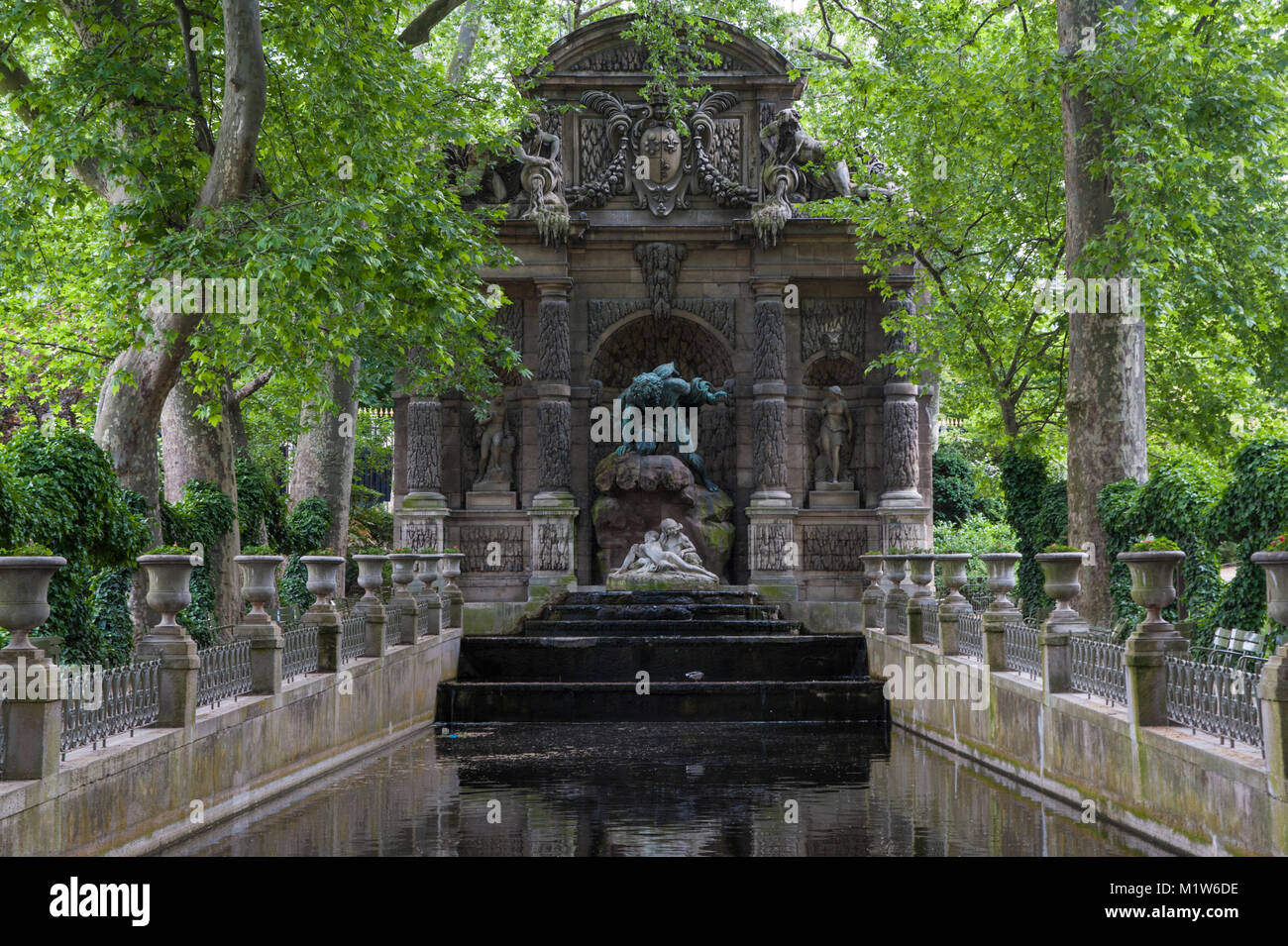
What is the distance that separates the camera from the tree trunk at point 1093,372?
1569cm

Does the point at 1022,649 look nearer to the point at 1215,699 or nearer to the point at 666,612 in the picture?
the point at 1215,699

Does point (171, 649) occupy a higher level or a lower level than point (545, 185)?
lower

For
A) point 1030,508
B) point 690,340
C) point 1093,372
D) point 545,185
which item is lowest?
point 1030,508

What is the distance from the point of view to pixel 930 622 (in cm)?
1616

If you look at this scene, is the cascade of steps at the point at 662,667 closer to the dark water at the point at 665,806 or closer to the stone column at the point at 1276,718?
the dark water at the point at 665,806

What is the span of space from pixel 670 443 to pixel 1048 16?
30.2 ft

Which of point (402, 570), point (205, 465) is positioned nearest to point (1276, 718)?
point (402, 570)

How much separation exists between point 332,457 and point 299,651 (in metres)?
9.74

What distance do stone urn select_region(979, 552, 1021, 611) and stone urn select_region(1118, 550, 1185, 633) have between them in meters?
3.51

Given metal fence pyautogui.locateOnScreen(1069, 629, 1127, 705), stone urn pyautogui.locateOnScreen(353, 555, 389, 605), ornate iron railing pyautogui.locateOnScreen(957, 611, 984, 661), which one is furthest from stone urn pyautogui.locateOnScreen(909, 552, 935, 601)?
stone urn pyautogui.locateOnScreen(353, 555, 389, 605)

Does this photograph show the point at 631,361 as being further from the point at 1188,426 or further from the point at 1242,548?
the point at 1242,548

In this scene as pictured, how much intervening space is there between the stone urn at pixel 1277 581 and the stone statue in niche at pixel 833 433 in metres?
17.1

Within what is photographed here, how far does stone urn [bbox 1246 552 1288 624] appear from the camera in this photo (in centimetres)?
728

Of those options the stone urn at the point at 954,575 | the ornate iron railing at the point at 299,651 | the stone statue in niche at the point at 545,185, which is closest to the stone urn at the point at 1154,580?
the stone urn at the point at 954,575
